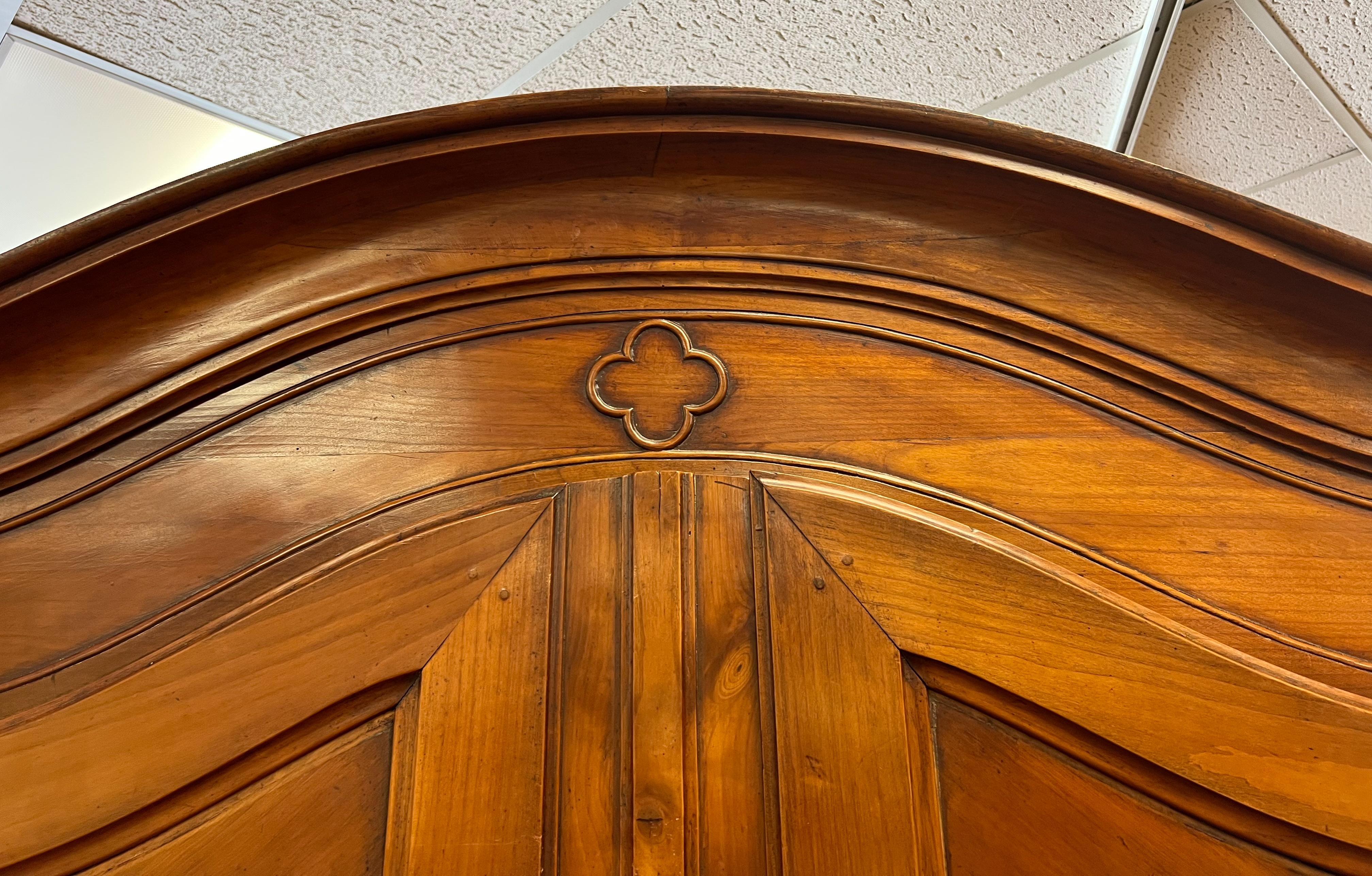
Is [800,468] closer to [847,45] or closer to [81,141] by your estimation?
[847,45]

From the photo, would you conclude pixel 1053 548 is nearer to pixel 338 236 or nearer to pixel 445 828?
pixel 445 828

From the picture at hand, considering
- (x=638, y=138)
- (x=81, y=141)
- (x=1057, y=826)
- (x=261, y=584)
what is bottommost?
(x=1057, y=826)

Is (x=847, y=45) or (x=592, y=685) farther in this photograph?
(x=847, y=45)

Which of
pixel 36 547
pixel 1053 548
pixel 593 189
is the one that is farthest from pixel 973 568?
pixel 36 547

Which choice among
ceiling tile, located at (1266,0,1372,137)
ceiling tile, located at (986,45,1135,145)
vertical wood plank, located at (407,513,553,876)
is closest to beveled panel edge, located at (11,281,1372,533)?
vertical wood plank, located at (407,513,553,876)

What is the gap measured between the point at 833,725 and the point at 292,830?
0.38 m

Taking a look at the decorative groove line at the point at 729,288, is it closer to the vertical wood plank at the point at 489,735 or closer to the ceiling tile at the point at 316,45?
the vertical wood plank at the point at 489,735

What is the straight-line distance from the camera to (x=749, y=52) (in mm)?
899

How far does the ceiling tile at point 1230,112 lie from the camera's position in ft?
A: 3.02

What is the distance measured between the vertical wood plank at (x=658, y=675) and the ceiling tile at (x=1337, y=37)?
3.24 ft

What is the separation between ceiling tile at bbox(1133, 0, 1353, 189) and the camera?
0.92m

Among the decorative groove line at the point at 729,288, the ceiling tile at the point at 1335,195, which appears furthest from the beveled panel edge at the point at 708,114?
the ceiling tile at the point at 1335,195

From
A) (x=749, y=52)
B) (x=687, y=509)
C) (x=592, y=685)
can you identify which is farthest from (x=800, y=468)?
(x=749, y=52)

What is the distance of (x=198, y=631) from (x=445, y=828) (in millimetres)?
231
